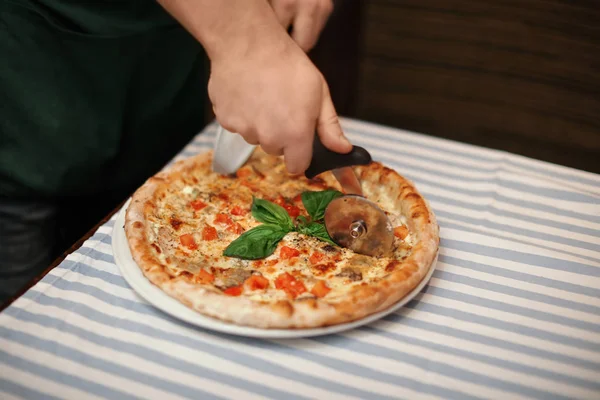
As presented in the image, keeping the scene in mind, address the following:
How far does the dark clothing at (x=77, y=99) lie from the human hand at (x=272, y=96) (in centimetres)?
53

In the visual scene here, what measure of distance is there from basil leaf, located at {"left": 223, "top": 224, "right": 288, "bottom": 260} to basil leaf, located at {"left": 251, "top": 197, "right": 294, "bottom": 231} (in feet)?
0.11

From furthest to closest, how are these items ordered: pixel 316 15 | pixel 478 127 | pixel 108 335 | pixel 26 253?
1. pixel 478 127
2. pixel 26 253
3. pixel 316 15
4. pixel 108 335

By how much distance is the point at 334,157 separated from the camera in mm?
1327

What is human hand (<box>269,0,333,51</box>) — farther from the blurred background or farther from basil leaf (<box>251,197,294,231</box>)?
the blurred background

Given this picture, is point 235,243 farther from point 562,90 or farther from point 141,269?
point 562,90

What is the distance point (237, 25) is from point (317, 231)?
1.56 ft

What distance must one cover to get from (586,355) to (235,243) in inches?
28.1

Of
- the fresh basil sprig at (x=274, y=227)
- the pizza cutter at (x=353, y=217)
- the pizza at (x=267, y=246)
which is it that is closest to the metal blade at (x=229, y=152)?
the pizza at (x=267, y=246)

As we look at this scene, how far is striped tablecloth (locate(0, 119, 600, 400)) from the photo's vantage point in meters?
1.05

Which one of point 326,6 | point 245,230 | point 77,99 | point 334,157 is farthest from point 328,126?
point 77,99

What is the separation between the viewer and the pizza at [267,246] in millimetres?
1121

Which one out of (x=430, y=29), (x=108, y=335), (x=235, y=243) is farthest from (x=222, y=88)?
(x=430, y=29)

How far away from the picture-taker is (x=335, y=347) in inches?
44.6

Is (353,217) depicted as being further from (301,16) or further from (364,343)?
(301,16)
